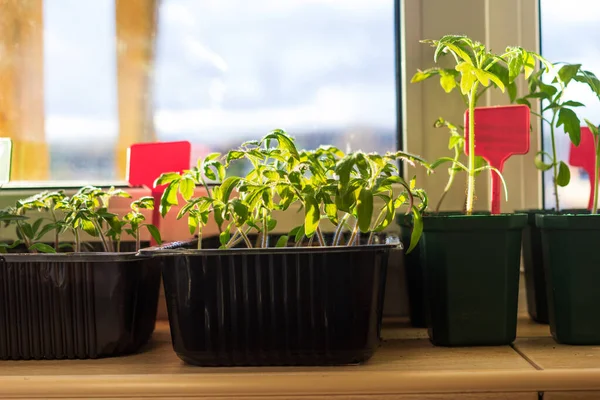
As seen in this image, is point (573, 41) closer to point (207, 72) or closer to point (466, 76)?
point (466, 76)

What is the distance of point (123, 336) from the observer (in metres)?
0.87

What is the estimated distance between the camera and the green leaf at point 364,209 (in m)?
0.76

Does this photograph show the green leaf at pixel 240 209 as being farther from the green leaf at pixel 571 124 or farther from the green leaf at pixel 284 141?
the green leaf at pixel 571 124

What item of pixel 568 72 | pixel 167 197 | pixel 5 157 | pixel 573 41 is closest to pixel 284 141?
pixel 167 197

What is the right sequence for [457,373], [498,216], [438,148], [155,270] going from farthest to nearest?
[438,148] → [155,270] → [498,216] → [457,373]

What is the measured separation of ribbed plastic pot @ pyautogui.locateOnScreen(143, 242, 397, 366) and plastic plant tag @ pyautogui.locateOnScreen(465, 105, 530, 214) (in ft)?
0.93

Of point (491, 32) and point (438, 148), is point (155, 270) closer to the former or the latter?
point (438, 148)

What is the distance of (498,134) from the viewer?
3.13 ft

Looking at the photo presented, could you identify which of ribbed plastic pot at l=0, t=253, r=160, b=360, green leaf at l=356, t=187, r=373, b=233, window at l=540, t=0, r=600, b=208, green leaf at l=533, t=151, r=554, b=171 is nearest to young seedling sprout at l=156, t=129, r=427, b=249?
green leaf at l=356, t=187, r=373, b=233

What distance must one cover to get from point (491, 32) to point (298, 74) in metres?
0.38

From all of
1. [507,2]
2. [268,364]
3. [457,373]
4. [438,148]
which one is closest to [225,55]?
[438,148]

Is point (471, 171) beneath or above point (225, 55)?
beneath

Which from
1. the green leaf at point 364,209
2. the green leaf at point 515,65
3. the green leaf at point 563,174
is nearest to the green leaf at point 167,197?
the green leaf at point 364,209

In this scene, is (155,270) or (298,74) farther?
(298,74)
